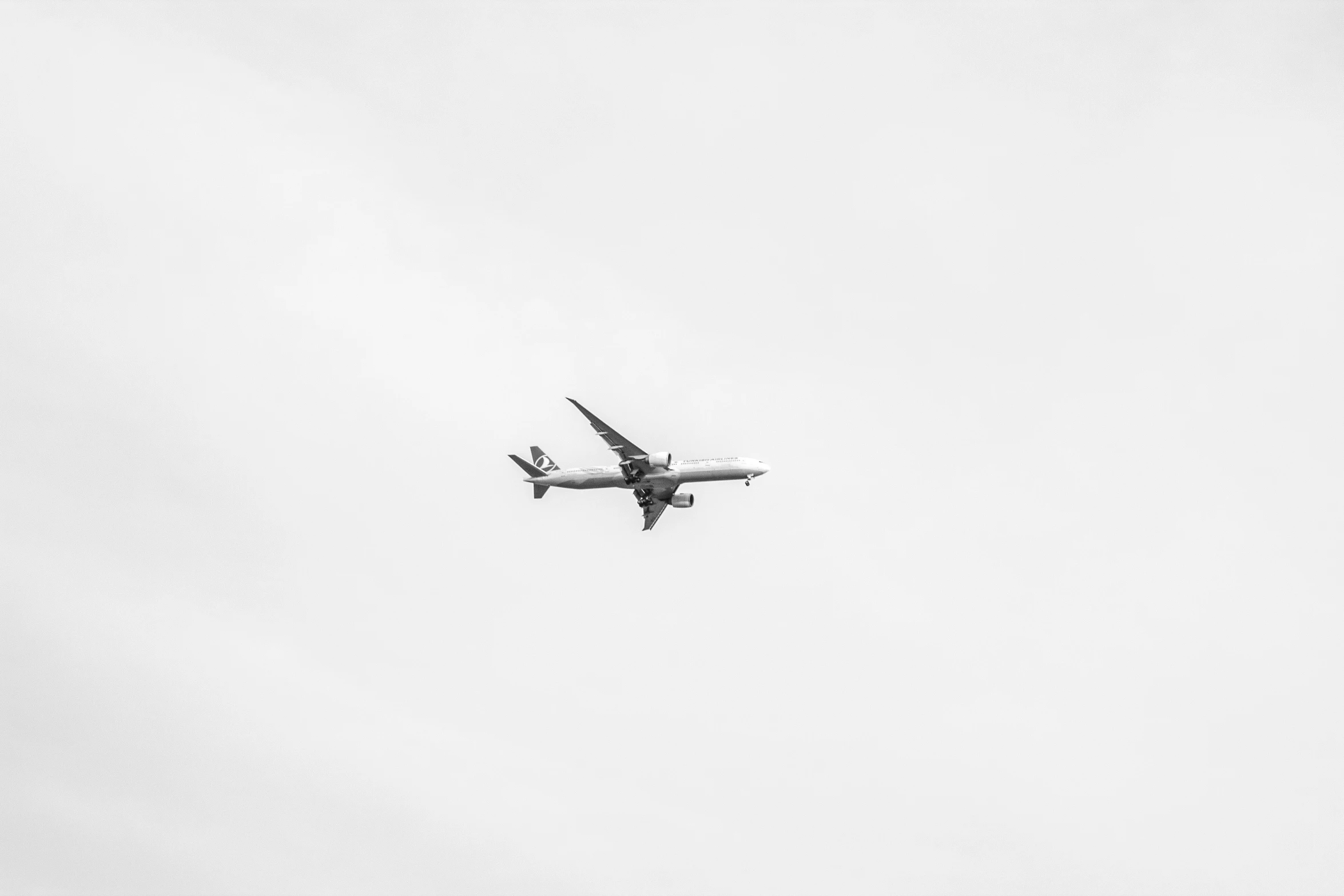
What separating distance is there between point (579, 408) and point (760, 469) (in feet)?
69.2

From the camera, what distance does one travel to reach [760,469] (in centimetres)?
→ 19550

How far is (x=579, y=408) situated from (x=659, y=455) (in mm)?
11909

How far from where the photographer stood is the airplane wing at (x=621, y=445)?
192250 millimetres

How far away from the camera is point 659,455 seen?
196500mm

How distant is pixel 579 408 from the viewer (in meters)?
190

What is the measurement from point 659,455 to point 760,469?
11.0 m

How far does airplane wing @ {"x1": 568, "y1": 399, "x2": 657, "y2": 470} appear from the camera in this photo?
192 meters

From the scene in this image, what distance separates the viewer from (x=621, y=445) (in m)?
195
